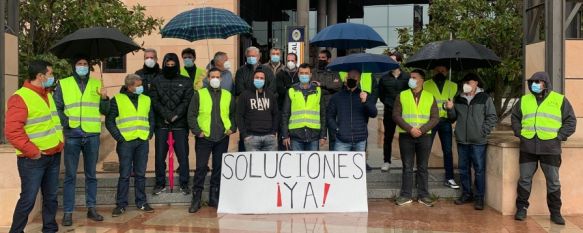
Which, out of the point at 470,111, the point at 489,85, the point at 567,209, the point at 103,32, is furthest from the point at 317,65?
the point at 489,85

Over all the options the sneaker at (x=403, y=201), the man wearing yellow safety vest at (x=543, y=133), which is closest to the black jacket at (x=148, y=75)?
the sneaker at (x=403, y=201)

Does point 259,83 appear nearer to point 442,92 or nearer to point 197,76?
point 197,76

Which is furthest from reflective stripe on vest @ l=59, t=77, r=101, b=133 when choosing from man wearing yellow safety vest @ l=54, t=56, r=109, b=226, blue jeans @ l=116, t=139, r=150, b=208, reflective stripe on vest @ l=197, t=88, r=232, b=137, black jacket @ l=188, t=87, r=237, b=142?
reflective stripe on vest @ l=197, t=88, r=232, b=137

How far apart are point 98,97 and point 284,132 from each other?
98.1 inches

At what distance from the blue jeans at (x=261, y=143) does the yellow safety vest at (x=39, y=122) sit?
252 cm

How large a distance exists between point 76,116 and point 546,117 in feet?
18.9

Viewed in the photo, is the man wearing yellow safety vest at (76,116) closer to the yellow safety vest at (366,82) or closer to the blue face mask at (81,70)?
the blue face mask at (81,70)

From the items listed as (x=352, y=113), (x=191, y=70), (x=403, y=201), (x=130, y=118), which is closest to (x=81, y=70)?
(x=130, y=118)

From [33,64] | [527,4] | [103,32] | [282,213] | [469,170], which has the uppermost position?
[527,4]

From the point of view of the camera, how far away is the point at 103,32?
23.4 feet

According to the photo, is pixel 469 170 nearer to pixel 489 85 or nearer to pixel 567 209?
pixel 567 209

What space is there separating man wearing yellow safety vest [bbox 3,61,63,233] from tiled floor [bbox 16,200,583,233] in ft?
3.06

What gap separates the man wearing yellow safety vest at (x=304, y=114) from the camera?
767 cm

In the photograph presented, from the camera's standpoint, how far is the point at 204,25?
25.9 ft
